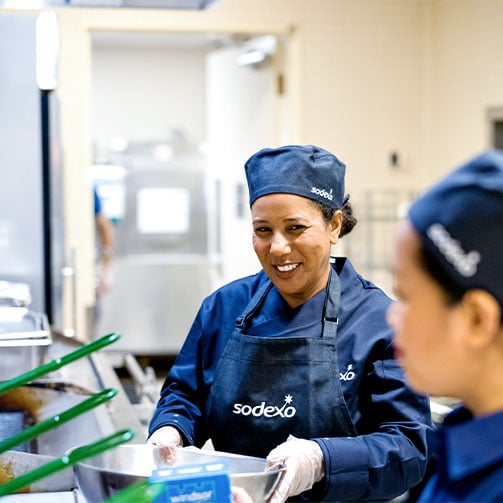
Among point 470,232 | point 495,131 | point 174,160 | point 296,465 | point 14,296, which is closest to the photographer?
point 470,232

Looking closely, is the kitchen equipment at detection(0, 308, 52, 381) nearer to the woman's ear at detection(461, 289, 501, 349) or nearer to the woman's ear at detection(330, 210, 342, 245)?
the woman's ear at detection(330, 210, 342, 245)


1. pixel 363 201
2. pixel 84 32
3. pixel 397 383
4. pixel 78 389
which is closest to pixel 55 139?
pixel 84 32

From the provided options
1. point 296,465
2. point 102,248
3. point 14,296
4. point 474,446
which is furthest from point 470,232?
point 102,248

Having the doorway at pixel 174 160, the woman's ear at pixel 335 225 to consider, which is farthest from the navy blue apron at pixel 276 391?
the doorway at pixel 174 160

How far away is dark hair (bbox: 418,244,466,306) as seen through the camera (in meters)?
0.80

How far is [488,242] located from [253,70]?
463 cm

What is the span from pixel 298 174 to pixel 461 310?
0.83 meters

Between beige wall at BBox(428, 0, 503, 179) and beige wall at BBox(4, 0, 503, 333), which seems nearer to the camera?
beige wall at BBox(428, 0, 503, 179)

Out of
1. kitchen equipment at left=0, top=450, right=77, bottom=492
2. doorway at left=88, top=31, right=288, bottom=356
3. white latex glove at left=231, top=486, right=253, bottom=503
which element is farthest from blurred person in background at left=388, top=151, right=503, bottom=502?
doorway at left=88, top=31, right=288, bottom=356

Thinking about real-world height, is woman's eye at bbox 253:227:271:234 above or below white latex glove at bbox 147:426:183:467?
above

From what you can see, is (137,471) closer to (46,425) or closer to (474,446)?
(46,425)

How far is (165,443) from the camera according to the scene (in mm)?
1536

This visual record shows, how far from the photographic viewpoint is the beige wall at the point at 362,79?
15.8ft

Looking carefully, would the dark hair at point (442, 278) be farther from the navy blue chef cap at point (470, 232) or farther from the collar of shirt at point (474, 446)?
the collar of shirt at point (474, 446)
